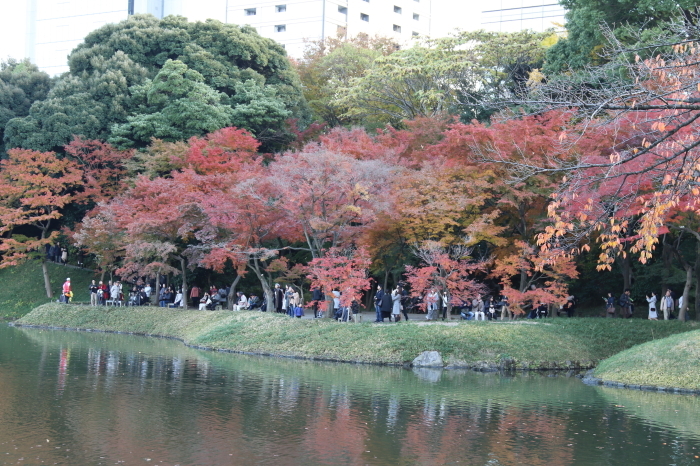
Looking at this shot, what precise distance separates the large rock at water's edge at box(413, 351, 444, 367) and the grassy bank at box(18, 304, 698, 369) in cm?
17

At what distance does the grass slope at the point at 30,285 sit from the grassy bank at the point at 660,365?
28.5m

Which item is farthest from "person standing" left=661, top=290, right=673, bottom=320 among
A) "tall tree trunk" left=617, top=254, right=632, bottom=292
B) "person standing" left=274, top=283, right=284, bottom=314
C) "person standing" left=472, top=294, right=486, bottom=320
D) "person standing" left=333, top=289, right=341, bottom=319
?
"person standing" left=274, top=283, right=284, bottom=314

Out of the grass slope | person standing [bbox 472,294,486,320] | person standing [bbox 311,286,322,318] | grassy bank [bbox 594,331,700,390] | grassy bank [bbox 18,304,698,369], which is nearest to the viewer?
grassy bank [bbox 594,331,700,390]

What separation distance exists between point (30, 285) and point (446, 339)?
27646 mm

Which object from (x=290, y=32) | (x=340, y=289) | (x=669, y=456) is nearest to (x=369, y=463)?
(x=669, y=456)

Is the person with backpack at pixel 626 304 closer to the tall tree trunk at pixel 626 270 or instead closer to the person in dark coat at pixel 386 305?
the tall tree trunk at pixel 626 270

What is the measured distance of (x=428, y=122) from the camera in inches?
1166

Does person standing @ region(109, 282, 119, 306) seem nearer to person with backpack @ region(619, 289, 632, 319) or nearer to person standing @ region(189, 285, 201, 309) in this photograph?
person standing @ region(189, 285, 201, 309)

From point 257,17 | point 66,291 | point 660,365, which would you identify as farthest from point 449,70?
point 257,17

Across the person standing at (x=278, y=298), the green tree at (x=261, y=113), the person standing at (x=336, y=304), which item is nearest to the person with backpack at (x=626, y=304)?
the person standing at (x=336, y=304)

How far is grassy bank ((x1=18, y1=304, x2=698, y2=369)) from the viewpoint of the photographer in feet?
69.6

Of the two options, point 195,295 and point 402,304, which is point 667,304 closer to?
point 402,304

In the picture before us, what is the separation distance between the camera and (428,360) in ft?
68.5

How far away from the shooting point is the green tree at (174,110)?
34.4 m
